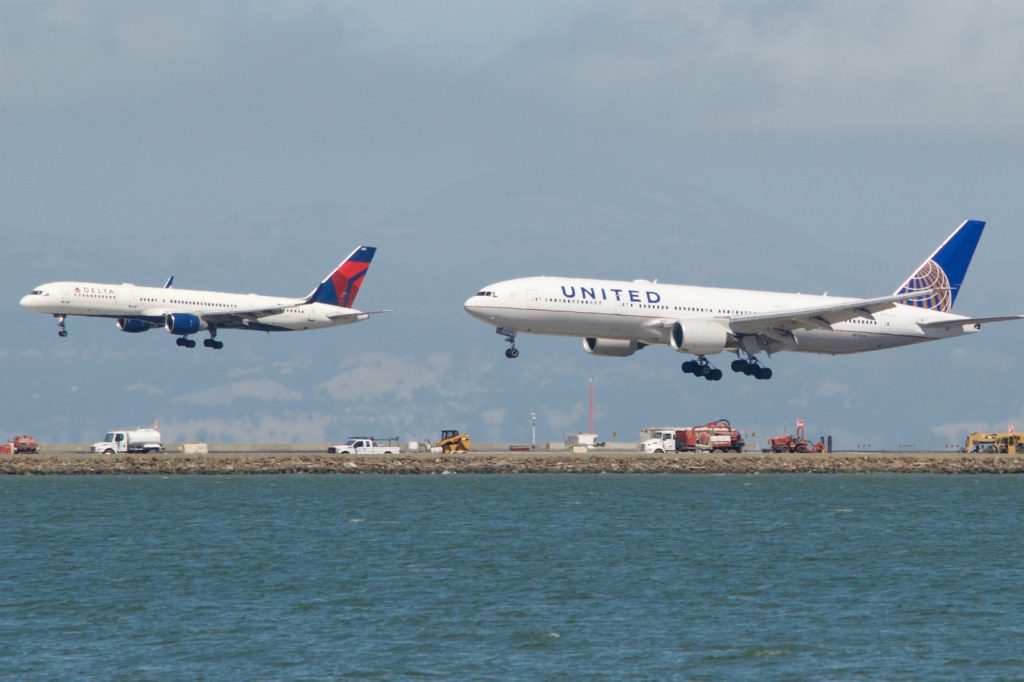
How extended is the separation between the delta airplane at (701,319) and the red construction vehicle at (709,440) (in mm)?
21336

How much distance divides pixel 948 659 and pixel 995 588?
13.0 meters

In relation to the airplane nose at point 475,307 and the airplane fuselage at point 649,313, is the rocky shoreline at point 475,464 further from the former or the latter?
the airplane nose at point 475,307

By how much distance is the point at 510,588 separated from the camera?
53.8 m

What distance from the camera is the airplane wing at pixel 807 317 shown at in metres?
87.8

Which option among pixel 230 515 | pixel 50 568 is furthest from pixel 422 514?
pixel 50 568

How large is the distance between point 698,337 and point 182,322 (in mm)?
50984

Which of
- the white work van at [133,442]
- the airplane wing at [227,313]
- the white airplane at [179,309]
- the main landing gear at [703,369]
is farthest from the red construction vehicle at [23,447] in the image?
the main landing gear at [703,369]

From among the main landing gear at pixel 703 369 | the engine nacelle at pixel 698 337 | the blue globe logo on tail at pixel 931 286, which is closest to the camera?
the engine nacelle at pixel 698 337

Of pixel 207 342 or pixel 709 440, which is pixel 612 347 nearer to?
pixel 709 440

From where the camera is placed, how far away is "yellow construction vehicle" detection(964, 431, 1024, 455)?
123 metres

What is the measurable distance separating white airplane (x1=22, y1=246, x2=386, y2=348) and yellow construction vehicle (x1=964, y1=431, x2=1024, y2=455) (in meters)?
50.8

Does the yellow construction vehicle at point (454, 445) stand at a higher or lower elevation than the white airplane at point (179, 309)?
lower

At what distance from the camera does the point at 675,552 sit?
64000 millimetres

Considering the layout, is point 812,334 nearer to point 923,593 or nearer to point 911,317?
point 911,317
